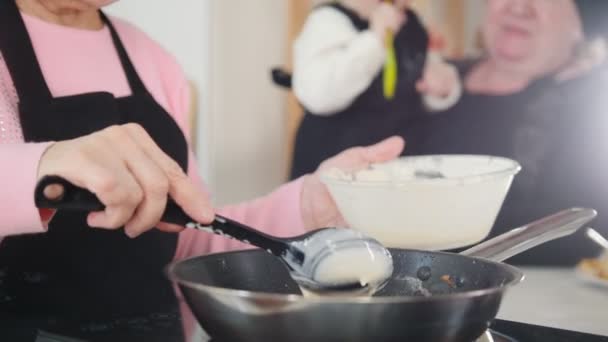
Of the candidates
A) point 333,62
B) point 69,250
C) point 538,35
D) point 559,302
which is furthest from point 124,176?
point 538,35

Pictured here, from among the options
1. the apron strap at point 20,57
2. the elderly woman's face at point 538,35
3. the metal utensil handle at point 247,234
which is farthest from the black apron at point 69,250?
the elderly woman's face at point 538,35

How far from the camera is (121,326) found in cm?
57

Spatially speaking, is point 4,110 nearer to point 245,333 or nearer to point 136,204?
point 136,204

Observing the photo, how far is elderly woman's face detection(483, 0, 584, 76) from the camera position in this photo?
1.56 metres

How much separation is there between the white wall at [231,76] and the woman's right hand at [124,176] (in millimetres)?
1051

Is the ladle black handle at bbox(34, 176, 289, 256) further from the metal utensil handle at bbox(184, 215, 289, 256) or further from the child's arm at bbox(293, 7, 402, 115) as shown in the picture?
the child's arm at bbox(293, 7, 402, 115)

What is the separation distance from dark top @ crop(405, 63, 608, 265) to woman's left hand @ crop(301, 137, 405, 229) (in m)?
0.68

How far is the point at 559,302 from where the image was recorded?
79 centimetres

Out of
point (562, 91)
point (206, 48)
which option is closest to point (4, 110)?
point (206, 48)

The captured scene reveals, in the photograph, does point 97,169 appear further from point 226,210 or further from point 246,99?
point 246,99

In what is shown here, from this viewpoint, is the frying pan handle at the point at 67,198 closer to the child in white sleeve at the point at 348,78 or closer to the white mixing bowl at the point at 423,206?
the white mixing bowl at the point at 423,206

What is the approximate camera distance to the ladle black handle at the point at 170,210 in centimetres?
50

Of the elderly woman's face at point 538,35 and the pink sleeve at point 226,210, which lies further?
the elderly woman's face at point 538,35

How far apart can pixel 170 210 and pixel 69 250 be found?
0.24 meters
